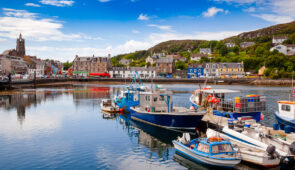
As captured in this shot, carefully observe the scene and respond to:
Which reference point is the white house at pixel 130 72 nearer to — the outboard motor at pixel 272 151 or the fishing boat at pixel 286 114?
the fishing boat at pixel 286 114

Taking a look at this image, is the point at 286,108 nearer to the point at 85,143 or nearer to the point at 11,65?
the point at 85,143

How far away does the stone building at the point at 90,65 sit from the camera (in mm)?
153625

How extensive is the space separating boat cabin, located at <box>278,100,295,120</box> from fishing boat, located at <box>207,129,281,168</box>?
380 inches

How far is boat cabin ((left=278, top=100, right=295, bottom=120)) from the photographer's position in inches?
1048

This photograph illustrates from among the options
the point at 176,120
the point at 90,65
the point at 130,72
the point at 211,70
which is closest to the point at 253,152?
the point at 176,120

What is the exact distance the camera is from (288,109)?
27.1m

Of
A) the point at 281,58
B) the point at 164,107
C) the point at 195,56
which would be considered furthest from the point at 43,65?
the point at 164,107

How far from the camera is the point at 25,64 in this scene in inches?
6235

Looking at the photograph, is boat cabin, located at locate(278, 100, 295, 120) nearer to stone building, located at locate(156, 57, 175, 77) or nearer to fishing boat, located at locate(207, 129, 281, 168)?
fishing boat, located at locate(207, 129, 281, 168)

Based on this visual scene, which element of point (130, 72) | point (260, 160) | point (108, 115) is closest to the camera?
point (260, 160)

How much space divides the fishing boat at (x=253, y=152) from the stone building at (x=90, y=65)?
137 meters

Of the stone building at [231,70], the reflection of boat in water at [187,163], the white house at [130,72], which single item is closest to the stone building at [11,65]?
the white house at [130,72]

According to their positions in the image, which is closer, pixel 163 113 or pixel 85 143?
pixel 85 143

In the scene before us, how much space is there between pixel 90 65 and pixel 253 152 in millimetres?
143603
